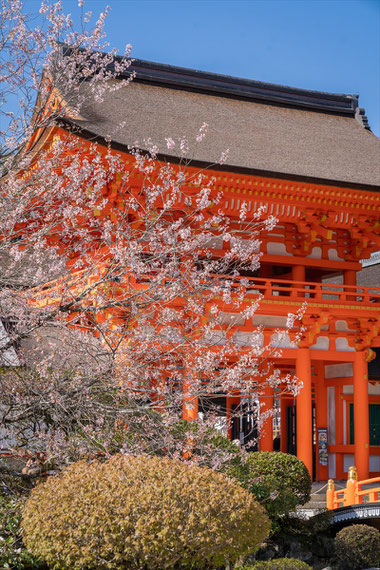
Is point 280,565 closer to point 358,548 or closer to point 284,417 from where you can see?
point 358,548

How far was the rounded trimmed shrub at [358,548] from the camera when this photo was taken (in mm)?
11305

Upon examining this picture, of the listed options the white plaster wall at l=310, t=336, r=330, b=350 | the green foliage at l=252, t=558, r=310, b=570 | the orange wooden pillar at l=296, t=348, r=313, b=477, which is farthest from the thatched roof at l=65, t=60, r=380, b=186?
the green foliage at l=252, t=558, r=310, b=570

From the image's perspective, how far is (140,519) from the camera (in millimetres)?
6844

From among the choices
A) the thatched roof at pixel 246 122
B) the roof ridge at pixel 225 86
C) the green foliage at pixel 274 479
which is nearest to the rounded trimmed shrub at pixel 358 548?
the green foliage at pixel 274 479

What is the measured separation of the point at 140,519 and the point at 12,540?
2.16m

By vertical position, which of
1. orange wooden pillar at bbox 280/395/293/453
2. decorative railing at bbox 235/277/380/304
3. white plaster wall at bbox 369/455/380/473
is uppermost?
decorative railing at bbox 235/277/380/304

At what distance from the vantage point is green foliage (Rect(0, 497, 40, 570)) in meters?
8.12

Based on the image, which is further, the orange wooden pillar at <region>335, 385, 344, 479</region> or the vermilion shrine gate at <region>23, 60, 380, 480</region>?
the orange wooden pillar at <region>335, 385, 344, 479</region>

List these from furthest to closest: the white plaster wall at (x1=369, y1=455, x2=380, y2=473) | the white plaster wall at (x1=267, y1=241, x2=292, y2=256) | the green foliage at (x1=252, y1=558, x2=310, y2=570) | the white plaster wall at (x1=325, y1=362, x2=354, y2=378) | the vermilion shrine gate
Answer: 1. the white plaster wall at (x1=369, y1=455, x2=380, y2=473)
2. the white plaster wall at (x1=325, y1=362, x2=354, y2=378)
3. the white plaster wall at (x1=267, y1=241, x2=292, y2=256)
4. the vermilion shrine gate
5. the green foliage at (x1=252, y1=558, x2=310, y2=570)

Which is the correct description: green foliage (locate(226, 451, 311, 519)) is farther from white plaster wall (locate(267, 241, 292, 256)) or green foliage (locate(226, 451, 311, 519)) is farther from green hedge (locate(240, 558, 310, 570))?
white plaster wall (locate(267, 241, 292, 256))

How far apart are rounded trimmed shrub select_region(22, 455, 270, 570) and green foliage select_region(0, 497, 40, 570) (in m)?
0.62

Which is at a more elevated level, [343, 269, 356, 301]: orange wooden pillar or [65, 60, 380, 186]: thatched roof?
[65, 60, 380, 186]: thatched roof

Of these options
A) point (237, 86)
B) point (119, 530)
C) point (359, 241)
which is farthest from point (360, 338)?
point (119, 530)

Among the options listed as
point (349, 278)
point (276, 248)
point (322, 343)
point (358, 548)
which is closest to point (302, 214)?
point (276, 248)
